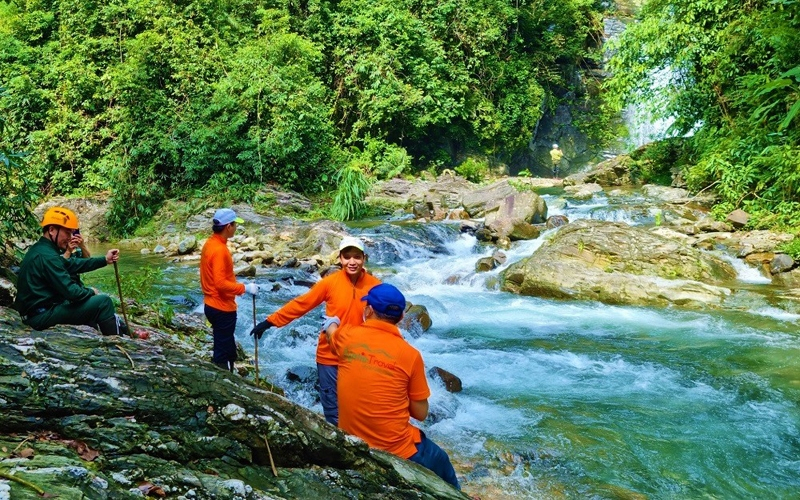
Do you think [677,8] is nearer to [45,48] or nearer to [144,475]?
[144,475]

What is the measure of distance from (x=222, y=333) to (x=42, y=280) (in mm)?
1579

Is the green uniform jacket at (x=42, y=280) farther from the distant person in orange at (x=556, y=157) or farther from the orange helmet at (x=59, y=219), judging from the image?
the distant person in orange at (x=556, y=157)

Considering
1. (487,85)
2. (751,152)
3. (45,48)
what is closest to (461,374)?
(751,152)

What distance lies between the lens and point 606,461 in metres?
5.34

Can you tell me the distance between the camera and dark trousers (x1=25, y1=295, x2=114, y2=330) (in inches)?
167

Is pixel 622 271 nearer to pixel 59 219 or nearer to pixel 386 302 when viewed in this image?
pixel 386 302

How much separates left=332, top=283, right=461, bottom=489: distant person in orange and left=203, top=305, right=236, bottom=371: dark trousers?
223cm

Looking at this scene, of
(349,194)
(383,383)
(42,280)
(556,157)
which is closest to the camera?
(383,383)

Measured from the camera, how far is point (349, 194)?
739 inches

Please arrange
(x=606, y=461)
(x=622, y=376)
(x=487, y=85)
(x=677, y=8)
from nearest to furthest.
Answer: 1. (x=606, y=461)
2. (x=622, y=376)
3. (x=677, y=8)
4. (x=487, y=85)

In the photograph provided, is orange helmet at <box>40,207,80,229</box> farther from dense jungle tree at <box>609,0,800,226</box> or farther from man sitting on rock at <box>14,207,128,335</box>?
dense jungle tree at <box>609,0,800,226</box>

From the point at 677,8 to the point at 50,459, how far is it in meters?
19.0

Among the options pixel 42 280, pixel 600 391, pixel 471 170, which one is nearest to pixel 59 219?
pixel 42 280

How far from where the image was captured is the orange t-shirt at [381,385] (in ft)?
10.8
